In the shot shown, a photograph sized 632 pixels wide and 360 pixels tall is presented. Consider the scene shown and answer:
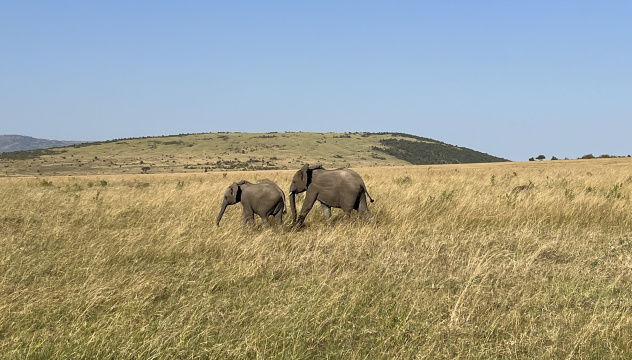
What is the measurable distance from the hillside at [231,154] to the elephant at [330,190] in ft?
205

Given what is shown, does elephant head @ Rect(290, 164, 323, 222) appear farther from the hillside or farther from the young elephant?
the hillside

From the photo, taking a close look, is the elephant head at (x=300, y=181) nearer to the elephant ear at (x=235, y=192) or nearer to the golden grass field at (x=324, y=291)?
the golden grass field at (x=324, y=291)

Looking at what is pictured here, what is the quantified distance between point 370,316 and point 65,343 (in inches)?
106

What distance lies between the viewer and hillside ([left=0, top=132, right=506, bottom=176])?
78.2 m

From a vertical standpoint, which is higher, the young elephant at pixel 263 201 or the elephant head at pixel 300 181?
the elephant head at pixel 300 181

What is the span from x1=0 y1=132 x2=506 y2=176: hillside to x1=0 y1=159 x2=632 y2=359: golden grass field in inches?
2544

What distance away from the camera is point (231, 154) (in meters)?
104

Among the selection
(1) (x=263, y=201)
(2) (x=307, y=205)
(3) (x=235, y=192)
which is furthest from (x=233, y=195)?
(2) (x=307, y=205)

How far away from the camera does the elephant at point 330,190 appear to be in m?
9.84

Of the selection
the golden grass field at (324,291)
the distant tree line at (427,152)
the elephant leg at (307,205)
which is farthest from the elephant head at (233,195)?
the distant tree line at (427,152)

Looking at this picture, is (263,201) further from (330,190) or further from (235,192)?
(330,190)

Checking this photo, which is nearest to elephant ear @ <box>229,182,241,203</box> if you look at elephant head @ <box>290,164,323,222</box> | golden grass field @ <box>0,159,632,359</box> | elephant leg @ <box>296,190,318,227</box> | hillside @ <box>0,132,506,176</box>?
golden grass field @ <box>0,159,632,359</box>

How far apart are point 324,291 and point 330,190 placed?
4791 mm

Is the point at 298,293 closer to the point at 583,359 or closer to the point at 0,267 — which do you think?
the point at 583,359
